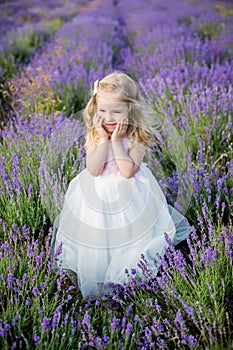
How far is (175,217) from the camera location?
252cm

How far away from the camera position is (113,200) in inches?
84.6

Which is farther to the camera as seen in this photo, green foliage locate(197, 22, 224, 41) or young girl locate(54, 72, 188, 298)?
green foliage locate(197, 22, 224, 41)

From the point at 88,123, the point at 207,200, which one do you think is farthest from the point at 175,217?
the point at 88,123

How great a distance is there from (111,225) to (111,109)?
56 centimetres

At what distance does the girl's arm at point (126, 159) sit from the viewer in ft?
6.84

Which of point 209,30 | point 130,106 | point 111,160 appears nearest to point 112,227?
point 111,160

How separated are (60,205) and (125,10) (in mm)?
7279

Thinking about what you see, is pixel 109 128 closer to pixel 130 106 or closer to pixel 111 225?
pixel 130 106

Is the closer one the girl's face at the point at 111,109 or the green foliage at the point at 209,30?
the girl's face at the point at 111,109

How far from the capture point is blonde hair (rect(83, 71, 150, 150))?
2082mm

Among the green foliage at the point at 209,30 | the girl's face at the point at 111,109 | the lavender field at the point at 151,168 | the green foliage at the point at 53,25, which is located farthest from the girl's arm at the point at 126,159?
the green foliage at the point at 53,25

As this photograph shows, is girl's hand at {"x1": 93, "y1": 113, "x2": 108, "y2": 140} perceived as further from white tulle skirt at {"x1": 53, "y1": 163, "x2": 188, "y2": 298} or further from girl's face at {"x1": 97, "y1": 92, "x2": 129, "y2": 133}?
white tulle skirt at {"x1": 53, "y1": 163, "x2": 188, "y2": 298}

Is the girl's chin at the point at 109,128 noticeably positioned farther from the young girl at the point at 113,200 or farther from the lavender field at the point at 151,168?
the lavender field at the point at 151,168

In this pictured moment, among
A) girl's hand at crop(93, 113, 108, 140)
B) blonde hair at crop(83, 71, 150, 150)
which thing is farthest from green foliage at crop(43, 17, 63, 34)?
girl's hand at crop(93, 113, 108, 140)
